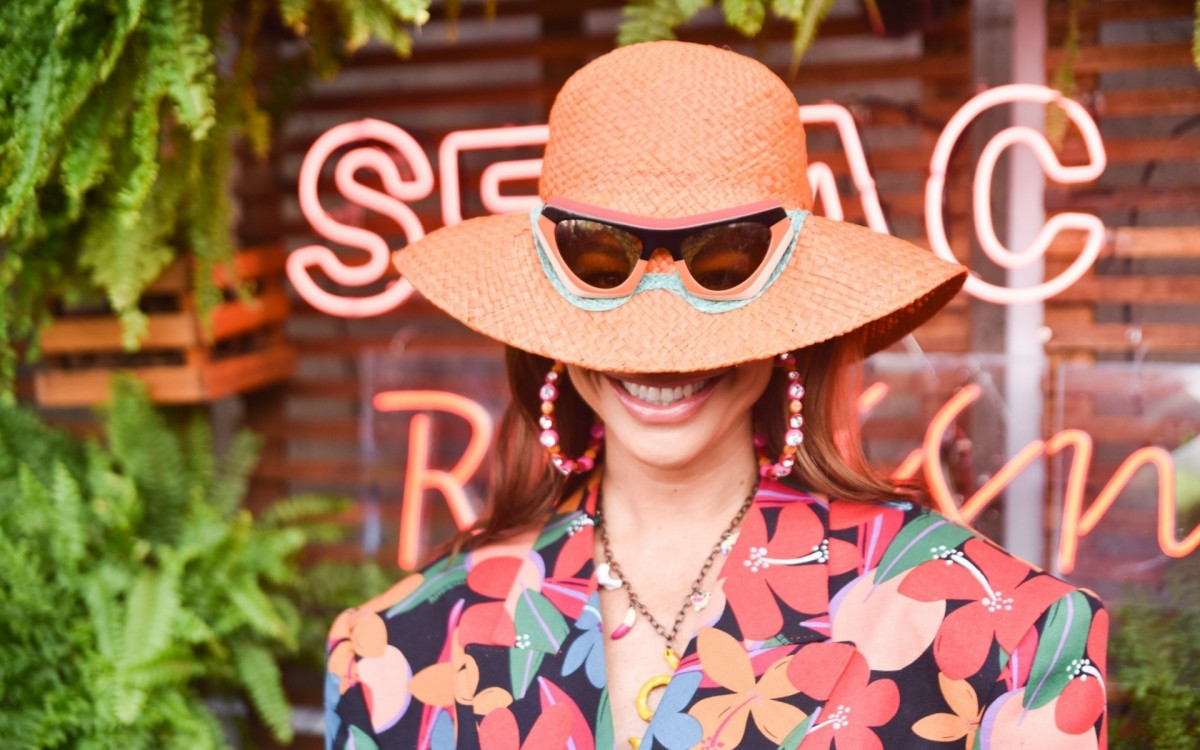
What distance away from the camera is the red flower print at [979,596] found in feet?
4.34

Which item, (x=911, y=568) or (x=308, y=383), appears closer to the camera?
(x=911, y=568)

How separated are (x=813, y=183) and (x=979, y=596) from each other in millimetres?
1896

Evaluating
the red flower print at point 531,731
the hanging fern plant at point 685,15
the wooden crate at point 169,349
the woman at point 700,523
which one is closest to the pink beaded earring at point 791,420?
the woman at point 700,523

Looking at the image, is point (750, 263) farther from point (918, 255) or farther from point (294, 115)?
point (294, 115)

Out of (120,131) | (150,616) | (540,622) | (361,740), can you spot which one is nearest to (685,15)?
(120,131)

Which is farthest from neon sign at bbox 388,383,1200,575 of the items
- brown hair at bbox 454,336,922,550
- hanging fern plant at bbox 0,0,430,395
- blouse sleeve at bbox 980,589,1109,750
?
blouse sleeve at bbox 980,589,1109,750

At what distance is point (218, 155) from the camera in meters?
2.69

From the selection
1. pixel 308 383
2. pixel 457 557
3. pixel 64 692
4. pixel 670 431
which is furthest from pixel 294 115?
pixel 670 431

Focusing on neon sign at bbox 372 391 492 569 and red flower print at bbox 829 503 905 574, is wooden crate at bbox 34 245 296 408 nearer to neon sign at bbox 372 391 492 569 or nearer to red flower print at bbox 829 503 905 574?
neon sign at bbox 372 391 492 569

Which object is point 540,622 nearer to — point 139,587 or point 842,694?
point 842,694

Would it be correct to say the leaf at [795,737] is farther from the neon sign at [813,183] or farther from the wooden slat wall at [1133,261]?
the wooden slat wall at [1133,261]

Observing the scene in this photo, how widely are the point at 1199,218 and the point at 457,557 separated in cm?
264

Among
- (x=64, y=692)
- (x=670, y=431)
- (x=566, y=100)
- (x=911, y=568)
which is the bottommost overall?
(x=64, y=692)

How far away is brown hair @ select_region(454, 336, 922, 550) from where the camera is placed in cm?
155
